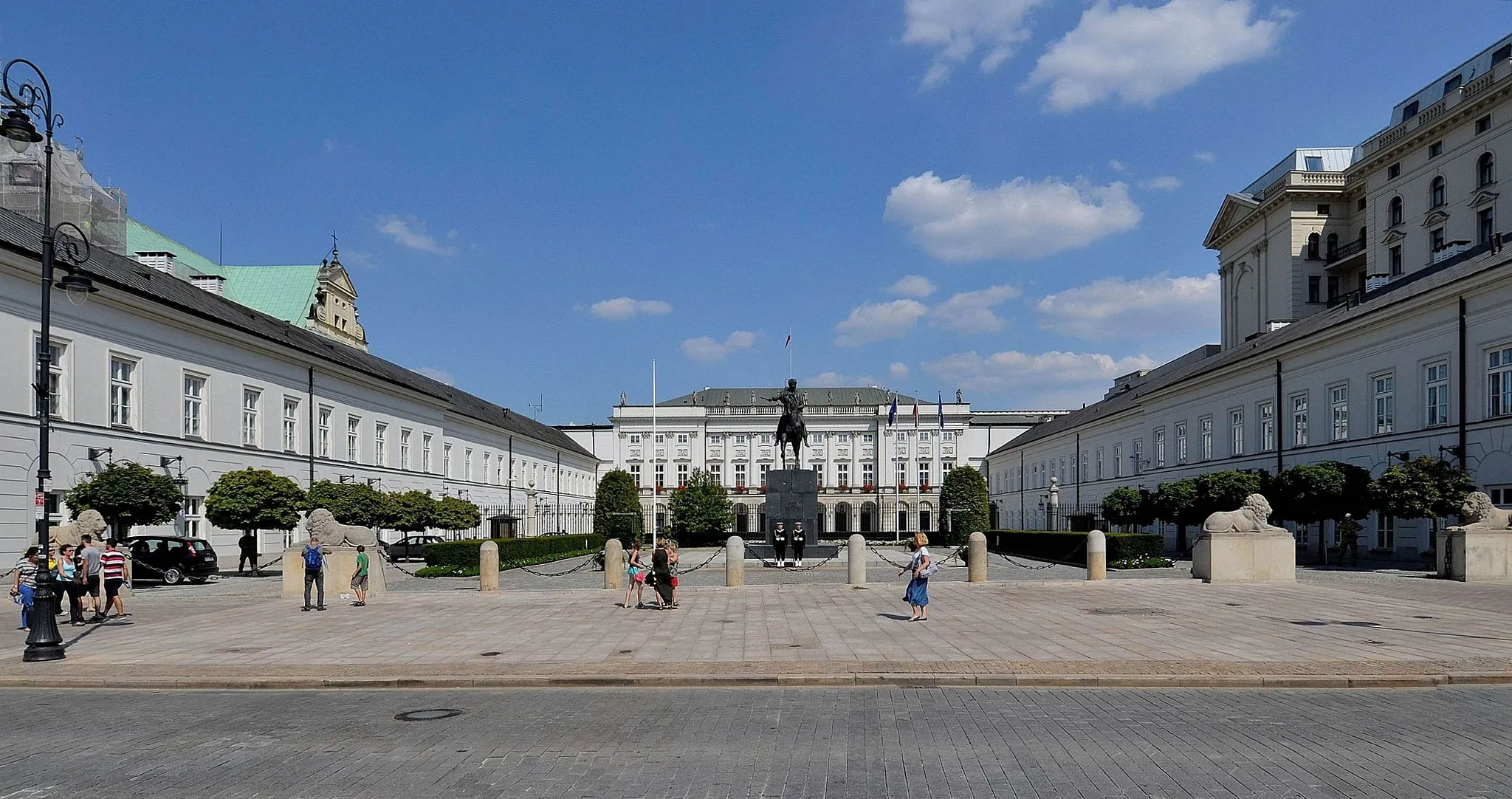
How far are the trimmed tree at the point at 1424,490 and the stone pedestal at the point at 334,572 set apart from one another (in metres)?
29.2

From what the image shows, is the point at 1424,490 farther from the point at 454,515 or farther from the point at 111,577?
the point at 454,515

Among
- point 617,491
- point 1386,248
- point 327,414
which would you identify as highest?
point 1386,248

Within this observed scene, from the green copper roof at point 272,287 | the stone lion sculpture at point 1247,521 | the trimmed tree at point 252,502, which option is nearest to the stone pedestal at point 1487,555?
the stone lion sculpture at point 1247,521

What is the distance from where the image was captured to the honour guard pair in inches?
1442

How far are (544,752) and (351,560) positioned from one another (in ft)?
62.6

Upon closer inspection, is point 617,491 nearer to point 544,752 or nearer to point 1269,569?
point 1269,569

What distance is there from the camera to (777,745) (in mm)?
8617

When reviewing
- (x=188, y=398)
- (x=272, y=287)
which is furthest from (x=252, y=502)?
(x=272, y=287)

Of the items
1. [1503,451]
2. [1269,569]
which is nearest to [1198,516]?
[1503,451]

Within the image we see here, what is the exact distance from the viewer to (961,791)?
708 centimetres

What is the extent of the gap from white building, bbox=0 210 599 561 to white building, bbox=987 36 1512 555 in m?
38.5

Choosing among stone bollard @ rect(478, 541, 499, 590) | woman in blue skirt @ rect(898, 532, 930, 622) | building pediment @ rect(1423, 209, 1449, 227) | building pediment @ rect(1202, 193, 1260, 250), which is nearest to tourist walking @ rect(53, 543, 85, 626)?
stone bollard @ rect(478, 541, 499, 590)

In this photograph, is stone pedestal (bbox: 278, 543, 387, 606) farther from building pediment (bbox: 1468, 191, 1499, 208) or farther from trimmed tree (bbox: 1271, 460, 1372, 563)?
building pediment (bbox: 1468, 191, 1499, 208)

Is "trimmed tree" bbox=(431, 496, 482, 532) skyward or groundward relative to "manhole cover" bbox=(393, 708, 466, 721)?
groundward
